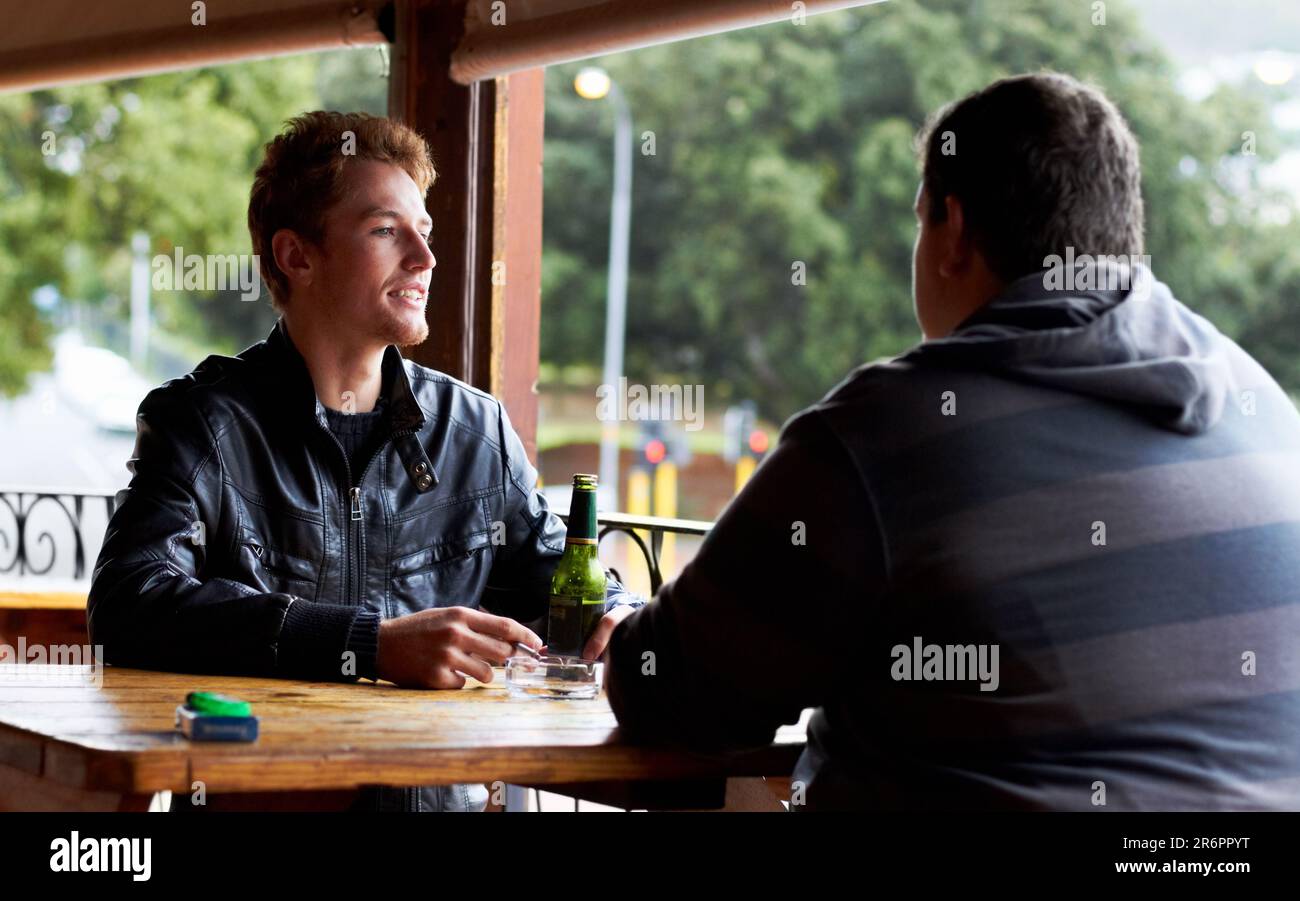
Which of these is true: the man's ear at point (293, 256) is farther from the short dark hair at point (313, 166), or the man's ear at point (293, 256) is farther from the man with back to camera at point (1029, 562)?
the man with back to camera at point (1029, 562)

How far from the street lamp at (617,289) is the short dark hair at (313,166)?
54.0 feet

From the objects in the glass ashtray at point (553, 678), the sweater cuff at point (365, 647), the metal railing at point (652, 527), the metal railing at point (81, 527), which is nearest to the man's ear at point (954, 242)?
the metal railing at point (81, 527)

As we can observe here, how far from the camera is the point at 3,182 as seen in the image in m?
16.6

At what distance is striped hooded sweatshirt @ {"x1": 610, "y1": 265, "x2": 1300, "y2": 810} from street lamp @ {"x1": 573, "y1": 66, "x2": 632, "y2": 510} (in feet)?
57.7

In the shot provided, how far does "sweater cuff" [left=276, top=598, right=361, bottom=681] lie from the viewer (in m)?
2.01

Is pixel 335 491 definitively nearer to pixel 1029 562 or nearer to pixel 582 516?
pixel 582 516

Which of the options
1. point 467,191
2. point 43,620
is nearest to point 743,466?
point 43,620

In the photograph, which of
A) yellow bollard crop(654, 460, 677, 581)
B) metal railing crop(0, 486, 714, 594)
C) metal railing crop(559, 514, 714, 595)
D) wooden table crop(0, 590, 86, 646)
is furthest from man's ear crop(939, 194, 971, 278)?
yellow bollard crop(654, 460, 677, 581)

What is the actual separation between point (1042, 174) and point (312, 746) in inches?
37.7

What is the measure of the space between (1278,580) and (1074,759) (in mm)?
304

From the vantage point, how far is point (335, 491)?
2.36 metres

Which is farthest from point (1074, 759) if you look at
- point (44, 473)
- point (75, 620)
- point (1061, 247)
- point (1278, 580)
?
point (44, 473)

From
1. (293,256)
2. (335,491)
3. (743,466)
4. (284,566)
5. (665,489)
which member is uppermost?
(743,466)

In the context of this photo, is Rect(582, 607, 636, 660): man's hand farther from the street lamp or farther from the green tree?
Answer: the green tree
